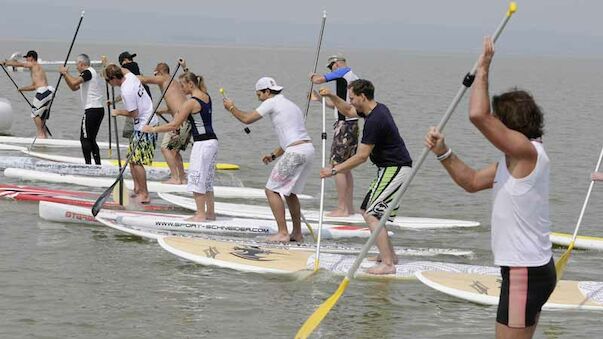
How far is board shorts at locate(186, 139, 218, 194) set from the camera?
12055mm

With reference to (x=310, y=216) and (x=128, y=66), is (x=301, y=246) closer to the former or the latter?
(x=310, y=216)

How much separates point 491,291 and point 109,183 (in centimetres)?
800

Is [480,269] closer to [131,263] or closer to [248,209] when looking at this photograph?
[131,263]

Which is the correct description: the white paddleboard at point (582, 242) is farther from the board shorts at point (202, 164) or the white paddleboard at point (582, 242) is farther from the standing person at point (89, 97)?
the standing person at point (89, 97)

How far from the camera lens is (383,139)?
9.79 meters

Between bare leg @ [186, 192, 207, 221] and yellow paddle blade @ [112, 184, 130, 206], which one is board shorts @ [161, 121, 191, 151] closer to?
yellow paddle blade @ [112, 184, 130, 206]

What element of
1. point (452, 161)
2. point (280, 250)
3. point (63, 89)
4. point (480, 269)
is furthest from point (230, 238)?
point (63, 89)

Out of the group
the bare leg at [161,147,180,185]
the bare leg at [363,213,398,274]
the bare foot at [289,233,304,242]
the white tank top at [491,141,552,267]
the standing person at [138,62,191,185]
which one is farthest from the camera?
the bare leg at [161,147,180,185]

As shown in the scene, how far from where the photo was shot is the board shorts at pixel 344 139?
13.1 meters

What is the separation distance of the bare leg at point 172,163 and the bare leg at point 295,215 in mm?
4073

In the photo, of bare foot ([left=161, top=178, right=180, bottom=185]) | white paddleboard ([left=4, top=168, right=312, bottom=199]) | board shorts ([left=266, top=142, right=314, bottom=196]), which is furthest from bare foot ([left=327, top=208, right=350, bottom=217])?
bare foot ([left=161, top=178, right=180, bottom=185])

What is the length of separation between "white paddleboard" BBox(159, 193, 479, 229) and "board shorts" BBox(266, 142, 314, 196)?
2184 millimetres

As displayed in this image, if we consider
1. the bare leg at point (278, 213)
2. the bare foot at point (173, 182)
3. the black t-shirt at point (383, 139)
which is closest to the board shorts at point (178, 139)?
the bare foot at point (173, 182)

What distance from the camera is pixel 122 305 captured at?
30.8 ft
